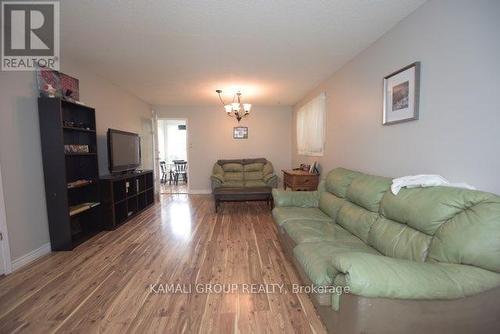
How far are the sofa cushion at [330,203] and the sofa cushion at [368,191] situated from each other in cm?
17

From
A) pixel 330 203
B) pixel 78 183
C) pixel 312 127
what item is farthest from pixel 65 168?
pixel 312 127

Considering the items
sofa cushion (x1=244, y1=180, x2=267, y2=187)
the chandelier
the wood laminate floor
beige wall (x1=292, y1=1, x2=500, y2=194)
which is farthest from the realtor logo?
sofa cushion (x1=244, y1=180, x2=267, y2=187)

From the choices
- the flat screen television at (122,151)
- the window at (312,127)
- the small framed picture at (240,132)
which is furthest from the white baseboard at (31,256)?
the small framed picture at (240,132)

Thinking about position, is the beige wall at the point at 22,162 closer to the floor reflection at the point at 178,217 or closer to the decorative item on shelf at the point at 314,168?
the floor reflection at the point at 178,217

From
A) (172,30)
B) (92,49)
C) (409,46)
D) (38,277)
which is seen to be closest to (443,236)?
(409,46)

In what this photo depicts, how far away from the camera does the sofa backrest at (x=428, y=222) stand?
1.13 m

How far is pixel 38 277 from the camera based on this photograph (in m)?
2.11

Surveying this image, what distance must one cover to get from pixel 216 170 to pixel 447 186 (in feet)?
15.0

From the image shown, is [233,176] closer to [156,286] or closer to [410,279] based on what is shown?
[156,286]

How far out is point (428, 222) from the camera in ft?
4.59

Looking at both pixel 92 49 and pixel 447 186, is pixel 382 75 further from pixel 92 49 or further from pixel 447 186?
pixel 92 49

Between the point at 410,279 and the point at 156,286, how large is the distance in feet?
6.35

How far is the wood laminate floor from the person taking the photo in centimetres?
156

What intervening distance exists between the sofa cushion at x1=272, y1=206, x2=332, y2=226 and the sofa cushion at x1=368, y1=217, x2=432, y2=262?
28.3 inches
